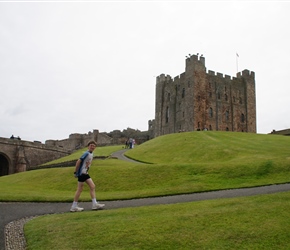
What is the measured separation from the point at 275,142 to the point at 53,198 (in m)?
23.5

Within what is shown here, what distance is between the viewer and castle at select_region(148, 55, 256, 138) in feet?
195

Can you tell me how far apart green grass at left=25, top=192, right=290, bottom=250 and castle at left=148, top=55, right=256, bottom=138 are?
160ft

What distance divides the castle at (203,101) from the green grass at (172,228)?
4886cm

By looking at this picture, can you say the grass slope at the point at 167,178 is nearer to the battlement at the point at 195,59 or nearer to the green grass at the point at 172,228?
the green grass at the point at 172,228

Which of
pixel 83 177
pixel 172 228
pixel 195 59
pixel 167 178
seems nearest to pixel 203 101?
pixel 195 59

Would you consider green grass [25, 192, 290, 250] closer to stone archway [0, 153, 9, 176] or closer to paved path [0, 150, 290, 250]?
paved path [0, 150, 290, 250]

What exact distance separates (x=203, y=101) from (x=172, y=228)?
53.7 metres

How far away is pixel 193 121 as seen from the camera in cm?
5812

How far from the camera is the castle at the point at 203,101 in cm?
5941

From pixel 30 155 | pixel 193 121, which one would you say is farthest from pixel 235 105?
pixel 30 155

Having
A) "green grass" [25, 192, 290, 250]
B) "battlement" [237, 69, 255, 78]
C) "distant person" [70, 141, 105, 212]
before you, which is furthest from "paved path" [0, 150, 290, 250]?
"battlement" [237, 69, 255, 78]

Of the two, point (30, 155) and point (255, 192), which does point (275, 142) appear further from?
point (30, 155)

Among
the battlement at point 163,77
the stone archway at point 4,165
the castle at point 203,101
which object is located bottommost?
the stone archway at point 4,165

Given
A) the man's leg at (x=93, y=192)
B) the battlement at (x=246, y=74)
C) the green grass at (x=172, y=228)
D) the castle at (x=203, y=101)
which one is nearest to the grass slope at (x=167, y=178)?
the man's leg at (x=93, y=192)
